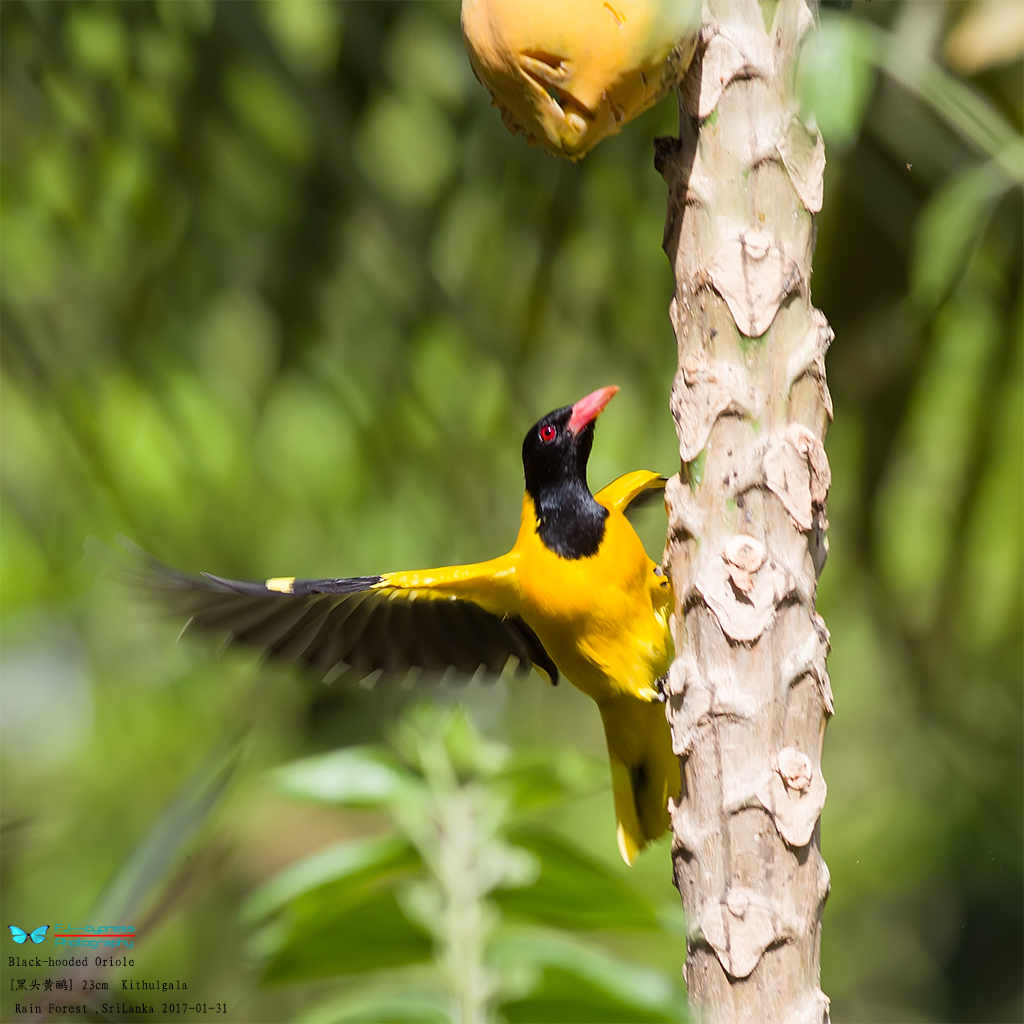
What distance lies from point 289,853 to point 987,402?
212 cm

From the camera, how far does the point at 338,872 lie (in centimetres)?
86

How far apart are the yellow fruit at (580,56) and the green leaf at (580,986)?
1.92 ft

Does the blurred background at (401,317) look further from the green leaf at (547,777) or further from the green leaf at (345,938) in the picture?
the green leaf at (345,938)

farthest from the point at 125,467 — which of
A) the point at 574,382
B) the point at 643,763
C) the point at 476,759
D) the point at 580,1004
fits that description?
the point at 580,1004

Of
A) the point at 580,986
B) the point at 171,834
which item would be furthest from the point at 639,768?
the point at 171,834

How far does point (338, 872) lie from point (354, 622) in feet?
2.68

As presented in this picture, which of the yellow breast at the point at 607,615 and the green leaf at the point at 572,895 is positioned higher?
→ the yellow breast at the point at 607,615

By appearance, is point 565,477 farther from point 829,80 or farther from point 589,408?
point 829,80

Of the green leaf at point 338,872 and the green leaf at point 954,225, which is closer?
the green leaf at point 338,872

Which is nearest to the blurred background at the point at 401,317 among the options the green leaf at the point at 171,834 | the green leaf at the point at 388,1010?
the green leaf at the point at 388,1010

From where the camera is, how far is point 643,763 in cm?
163

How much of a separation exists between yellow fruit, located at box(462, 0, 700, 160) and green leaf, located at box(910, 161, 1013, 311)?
52 centimetres

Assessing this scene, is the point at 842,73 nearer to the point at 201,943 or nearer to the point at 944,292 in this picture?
the point at 944,292

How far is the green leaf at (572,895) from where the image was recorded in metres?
0.86
